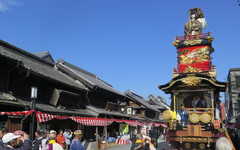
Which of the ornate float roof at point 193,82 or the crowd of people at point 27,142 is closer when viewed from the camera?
the crowd of people at point 27,142

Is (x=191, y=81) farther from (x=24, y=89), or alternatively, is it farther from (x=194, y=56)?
(x=24, y=89)

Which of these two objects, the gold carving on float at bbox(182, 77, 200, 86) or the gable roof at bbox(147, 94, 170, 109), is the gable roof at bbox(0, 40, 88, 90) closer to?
the gold carving on float at bbox(182, 77, 200, 86)

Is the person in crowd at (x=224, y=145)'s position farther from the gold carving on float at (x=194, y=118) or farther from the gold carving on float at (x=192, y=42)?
the gold carving on float at (x=192, y=42)

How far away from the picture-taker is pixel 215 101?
14.9 meters

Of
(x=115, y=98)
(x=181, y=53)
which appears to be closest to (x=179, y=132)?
(x=181, y=53)

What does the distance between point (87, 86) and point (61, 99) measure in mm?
6439

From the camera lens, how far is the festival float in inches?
525

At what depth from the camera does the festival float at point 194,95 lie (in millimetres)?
13328

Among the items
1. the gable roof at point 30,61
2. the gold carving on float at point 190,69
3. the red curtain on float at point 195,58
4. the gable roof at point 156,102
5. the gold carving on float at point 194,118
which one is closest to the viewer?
the gold carving on float at point 194,118

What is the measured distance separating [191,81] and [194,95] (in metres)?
1.63

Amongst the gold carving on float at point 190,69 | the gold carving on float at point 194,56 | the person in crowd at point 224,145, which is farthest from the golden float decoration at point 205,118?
the person in crowd at point 224,145

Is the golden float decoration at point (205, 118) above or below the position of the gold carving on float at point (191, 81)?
below

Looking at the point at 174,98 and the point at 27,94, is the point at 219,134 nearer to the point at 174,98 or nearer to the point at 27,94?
the point at 174,98

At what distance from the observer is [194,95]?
16016mm
